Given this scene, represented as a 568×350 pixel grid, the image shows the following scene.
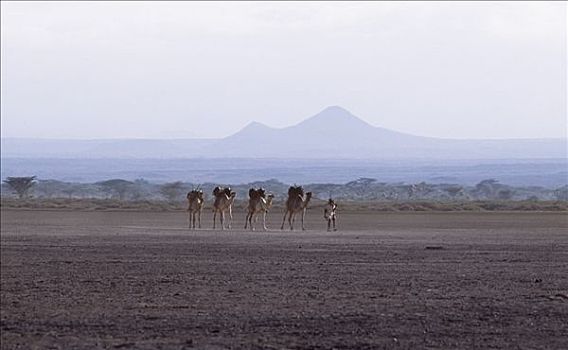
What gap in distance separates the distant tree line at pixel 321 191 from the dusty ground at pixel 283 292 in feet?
154

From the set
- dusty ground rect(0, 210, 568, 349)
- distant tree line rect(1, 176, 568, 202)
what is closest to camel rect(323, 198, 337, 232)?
dusty ground rect(0, 210, 568, 349)

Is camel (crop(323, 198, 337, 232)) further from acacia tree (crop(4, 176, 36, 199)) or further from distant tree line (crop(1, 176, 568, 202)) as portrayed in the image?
acacia tree (crop(4, 176, 36, 199))

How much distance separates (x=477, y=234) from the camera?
40.7 meters

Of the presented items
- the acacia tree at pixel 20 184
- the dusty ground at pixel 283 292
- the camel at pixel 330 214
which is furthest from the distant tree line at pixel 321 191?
the dusty ground at pixel 283 292

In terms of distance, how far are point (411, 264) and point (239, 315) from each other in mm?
9522

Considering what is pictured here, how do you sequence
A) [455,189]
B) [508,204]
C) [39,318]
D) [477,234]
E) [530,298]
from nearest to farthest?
[39,318] < [530,298] < [477,234] < [508,204] < [455,189]

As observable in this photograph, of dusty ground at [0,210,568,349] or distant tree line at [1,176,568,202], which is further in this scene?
distant tree line at [1,176,568,202]

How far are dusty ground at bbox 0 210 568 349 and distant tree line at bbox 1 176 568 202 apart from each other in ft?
154

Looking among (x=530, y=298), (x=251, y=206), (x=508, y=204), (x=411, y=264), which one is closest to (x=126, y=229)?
(x=251, y=206)

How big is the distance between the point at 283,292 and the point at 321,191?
→ 95122 mm

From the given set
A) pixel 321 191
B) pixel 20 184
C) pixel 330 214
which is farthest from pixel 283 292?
pixel 321 191

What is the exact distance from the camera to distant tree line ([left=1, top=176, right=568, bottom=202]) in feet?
301

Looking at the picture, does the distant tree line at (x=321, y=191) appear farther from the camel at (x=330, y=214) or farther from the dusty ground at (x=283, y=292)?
the dusty ground at (x=283, y=292)

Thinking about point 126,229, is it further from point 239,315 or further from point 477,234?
point 239,315
